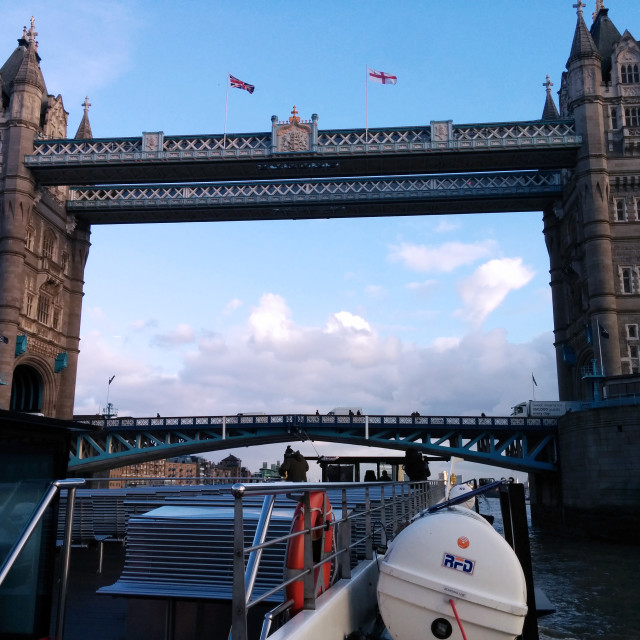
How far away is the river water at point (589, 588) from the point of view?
615 inches

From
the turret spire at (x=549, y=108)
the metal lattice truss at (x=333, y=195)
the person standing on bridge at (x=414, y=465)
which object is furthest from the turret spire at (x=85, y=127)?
the person standing on bridge at (x=414, y=465)

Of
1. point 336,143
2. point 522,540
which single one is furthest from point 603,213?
point 522,540

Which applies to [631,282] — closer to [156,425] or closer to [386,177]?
[386,177]

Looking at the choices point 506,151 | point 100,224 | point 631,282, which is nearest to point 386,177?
point 506,151

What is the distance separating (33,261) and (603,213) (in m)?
39.6

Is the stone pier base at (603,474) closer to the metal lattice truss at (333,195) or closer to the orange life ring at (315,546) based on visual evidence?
the metal lattice truss at (333,195)

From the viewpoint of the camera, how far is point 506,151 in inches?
1790

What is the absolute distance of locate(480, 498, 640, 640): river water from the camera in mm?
15633

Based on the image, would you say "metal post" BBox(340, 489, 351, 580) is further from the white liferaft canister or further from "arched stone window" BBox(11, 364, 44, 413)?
"arched stone window" BBox(11, 364, 44, 413)

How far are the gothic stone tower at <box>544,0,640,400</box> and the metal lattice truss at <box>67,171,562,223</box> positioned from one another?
4014mm

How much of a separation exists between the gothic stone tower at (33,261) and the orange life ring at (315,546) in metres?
41.4

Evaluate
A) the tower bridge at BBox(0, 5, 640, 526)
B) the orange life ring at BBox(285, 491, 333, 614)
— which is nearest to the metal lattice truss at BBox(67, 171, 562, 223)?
the tower bridge at BBox(0, 5, 640, 526)

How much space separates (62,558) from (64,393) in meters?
52.4

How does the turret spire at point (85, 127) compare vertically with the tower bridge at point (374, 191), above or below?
above
